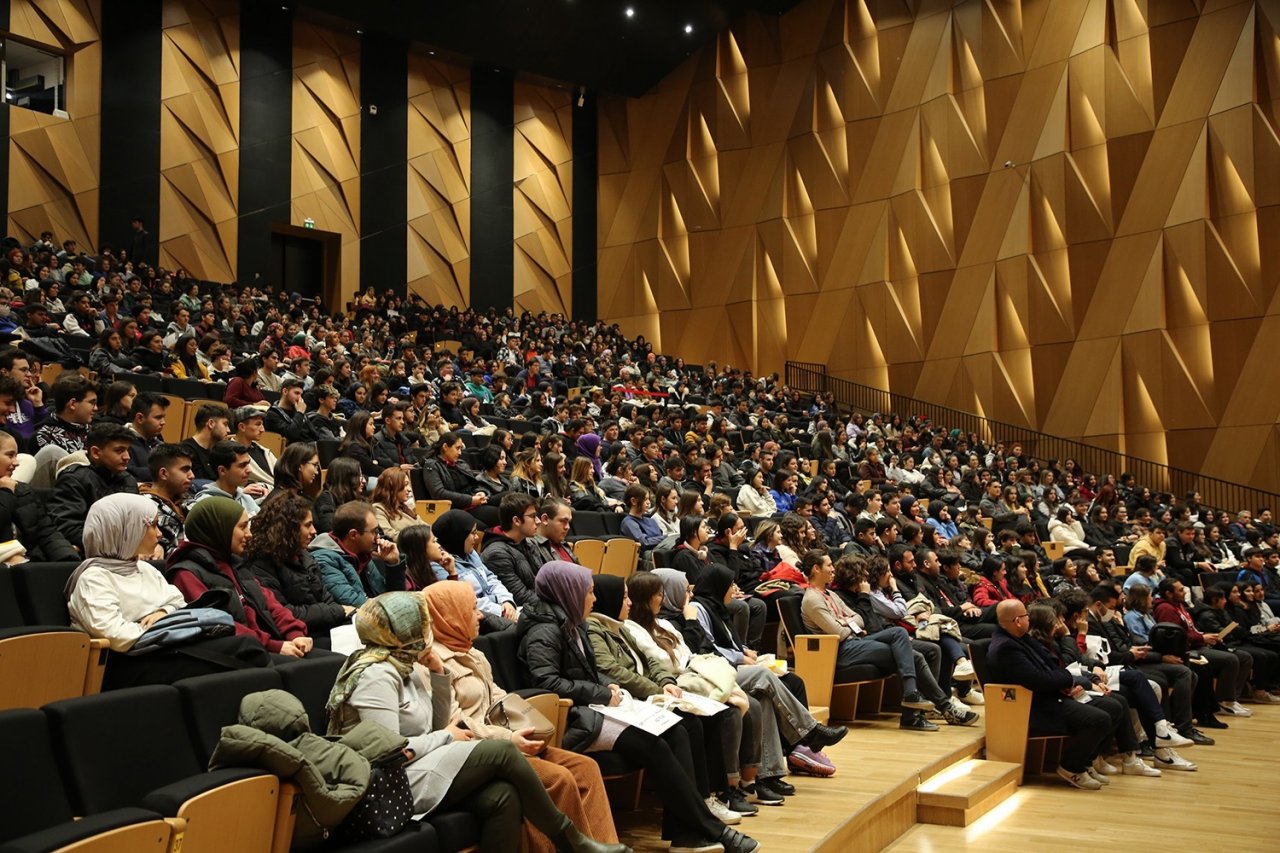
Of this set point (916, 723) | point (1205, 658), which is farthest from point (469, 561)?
point (1205, 658)

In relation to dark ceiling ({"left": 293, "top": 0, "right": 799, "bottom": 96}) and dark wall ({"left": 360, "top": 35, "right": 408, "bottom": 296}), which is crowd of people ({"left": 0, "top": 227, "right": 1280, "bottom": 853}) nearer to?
dark wall ({"left": 360, "top": 35, "right": 408, "bottom": 296})

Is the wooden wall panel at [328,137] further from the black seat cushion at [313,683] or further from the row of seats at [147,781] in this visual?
the row of seats at [147,781]

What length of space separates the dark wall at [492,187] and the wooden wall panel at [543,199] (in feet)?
0.47

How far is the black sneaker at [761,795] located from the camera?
3.58 meters

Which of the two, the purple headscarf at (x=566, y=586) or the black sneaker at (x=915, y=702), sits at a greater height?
the purple headscarf at (x=566, y=586)

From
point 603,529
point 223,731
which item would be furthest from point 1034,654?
point 223,731

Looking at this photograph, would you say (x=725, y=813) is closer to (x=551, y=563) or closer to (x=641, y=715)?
(x=641, y=715)

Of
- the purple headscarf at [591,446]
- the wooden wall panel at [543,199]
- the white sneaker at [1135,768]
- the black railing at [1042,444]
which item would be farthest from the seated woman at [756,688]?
the wooden wall panel at [543,199]

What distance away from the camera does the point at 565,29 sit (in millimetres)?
15547

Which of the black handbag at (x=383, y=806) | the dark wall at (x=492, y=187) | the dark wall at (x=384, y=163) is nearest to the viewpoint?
the black handbag at (x=383, y=806)

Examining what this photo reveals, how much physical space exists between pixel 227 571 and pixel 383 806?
0.97 meters

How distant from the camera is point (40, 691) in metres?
2.28

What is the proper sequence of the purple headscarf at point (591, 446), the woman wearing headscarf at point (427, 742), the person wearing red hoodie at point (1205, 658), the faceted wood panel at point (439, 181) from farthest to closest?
the faceted wood panel at point (439, 181), the purple headscarf at point (591, 446), the person wearing red hoodie at point (1205, 658), the woman wearing headscarf at point (427, 742)

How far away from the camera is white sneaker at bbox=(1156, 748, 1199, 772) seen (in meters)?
5.05
